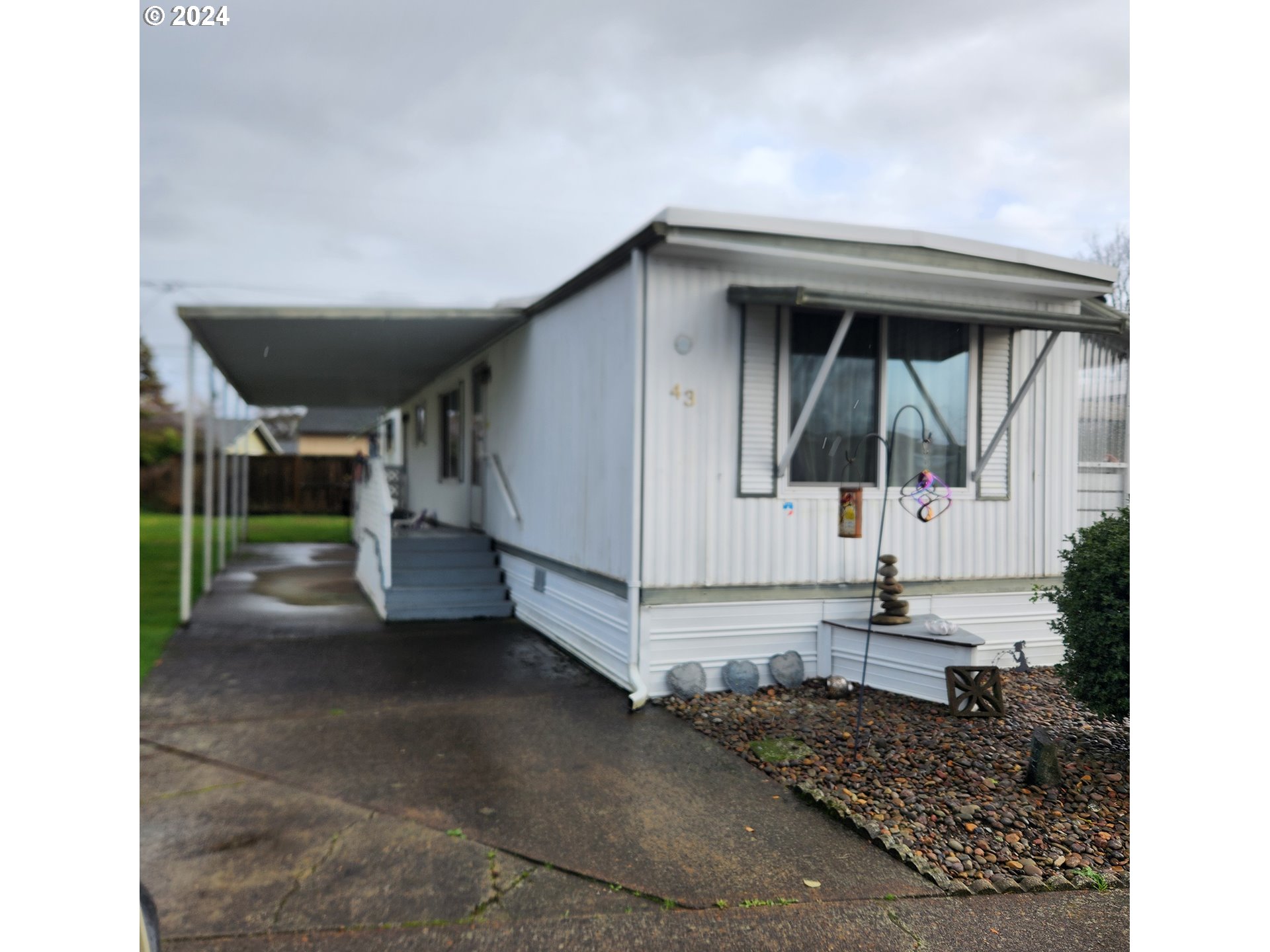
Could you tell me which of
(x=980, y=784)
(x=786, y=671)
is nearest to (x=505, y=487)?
(x=786, y=671)

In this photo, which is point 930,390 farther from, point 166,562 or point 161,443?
point 166,562

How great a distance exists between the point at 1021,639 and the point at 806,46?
2.54 metres

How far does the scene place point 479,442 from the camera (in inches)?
331

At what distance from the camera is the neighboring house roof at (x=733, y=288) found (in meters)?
4.15

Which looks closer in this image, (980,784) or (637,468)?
(980,784)

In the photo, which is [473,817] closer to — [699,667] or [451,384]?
[699,667]

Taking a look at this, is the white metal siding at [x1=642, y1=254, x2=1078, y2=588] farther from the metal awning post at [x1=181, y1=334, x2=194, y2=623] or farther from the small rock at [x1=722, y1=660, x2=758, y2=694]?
the metal awning post at [x1=181, y1=334, x2=194, y2=623]

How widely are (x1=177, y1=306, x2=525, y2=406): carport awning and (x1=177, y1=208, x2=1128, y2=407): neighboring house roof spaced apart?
2 cm

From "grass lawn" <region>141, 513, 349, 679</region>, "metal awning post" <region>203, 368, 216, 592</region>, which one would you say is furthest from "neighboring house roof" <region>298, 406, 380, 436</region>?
"metal awning post" <region>203, 368, 216, 592</region>

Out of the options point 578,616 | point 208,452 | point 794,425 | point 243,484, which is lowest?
point 578,616

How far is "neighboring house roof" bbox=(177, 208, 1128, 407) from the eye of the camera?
415 centimetres

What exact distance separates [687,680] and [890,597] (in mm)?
1183

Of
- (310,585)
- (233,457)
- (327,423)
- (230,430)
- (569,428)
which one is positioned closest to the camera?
(569,428)
